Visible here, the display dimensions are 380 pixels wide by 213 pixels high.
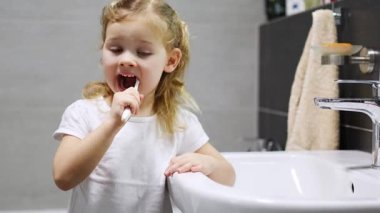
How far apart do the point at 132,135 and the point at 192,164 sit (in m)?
0.13

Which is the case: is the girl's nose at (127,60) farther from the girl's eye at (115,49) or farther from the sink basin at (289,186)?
the sink basin at (289,186)

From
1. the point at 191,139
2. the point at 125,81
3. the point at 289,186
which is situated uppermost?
the point at 125,81

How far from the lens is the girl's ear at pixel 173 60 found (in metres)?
0.94

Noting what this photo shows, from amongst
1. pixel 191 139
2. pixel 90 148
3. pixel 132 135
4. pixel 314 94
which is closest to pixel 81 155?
pixel 90 148

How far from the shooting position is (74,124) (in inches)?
33.8

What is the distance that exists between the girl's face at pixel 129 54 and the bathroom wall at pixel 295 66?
47cm

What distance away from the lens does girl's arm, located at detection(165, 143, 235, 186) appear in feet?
2.73

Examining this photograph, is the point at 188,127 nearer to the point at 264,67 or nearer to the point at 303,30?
the point at 303,30

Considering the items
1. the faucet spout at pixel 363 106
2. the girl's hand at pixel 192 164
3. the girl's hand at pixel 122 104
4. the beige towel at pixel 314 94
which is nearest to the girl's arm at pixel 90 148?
the girl's hand at pixel 122 104

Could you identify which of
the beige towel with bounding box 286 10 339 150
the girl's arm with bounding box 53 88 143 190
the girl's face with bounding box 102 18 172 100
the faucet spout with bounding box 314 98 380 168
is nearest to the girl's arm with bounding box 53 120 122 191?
the girl's arm with bounding box 53 88 143 190

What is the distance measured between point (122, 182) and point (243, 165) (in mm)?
276

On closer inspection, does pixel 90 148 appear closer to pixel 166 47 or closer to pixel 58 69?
pixel 166 47

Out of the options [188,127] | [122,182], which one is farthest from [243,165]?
[122,182]

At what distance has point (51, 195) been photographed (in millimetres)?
1661
